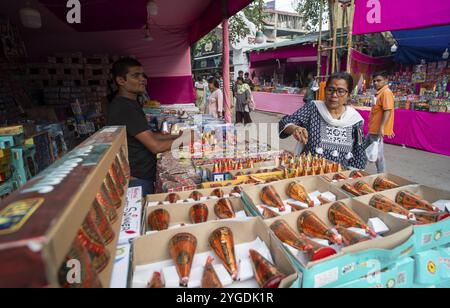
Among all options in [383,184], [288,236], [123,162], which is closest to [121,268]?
[288,236]

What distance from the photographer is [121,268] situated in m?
0.87

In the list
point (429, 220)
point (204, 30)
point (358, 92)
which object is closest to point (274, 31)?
point (358, 92)

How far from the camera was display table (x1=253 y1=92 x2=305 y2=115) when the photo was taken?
11023mm

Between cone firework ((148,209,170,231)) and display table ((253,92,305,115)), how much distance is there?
9.73m

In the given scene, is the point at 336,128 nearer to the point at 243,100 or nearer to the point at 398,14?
the point at 398,14

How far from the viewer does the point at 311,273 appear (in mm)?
803

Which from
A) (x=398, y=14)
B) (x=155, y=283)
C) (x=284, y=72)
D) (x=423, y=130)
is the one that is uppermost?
(x=284, y=72)

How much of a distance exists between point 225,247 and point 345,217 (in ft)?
1.81

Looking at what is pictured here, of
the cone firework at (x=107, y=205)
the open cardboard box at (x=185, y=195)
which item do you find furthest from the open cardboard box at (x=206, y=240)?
the open cardboard box at (x=185, y=195)

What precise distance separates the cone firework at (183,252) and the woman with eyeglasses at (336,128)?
4.64 feet

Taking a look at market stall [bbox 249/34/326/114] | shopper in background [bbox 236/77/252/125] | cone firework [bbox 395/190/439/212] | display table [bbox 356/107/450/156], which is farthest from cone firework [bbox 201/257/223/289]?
market stall [bbox 249/34/326/114]

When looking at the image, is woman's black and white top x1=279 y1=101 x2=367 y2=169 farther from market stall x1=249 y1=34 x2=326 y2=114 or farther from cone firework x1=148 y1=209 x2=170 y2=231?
market stall x1=249 y1=34 x2=326 y2=114

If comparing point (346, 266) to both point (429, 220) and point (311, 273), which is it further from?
point (429, 220)

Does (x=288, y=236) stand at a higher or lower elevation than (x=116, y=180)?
lower
